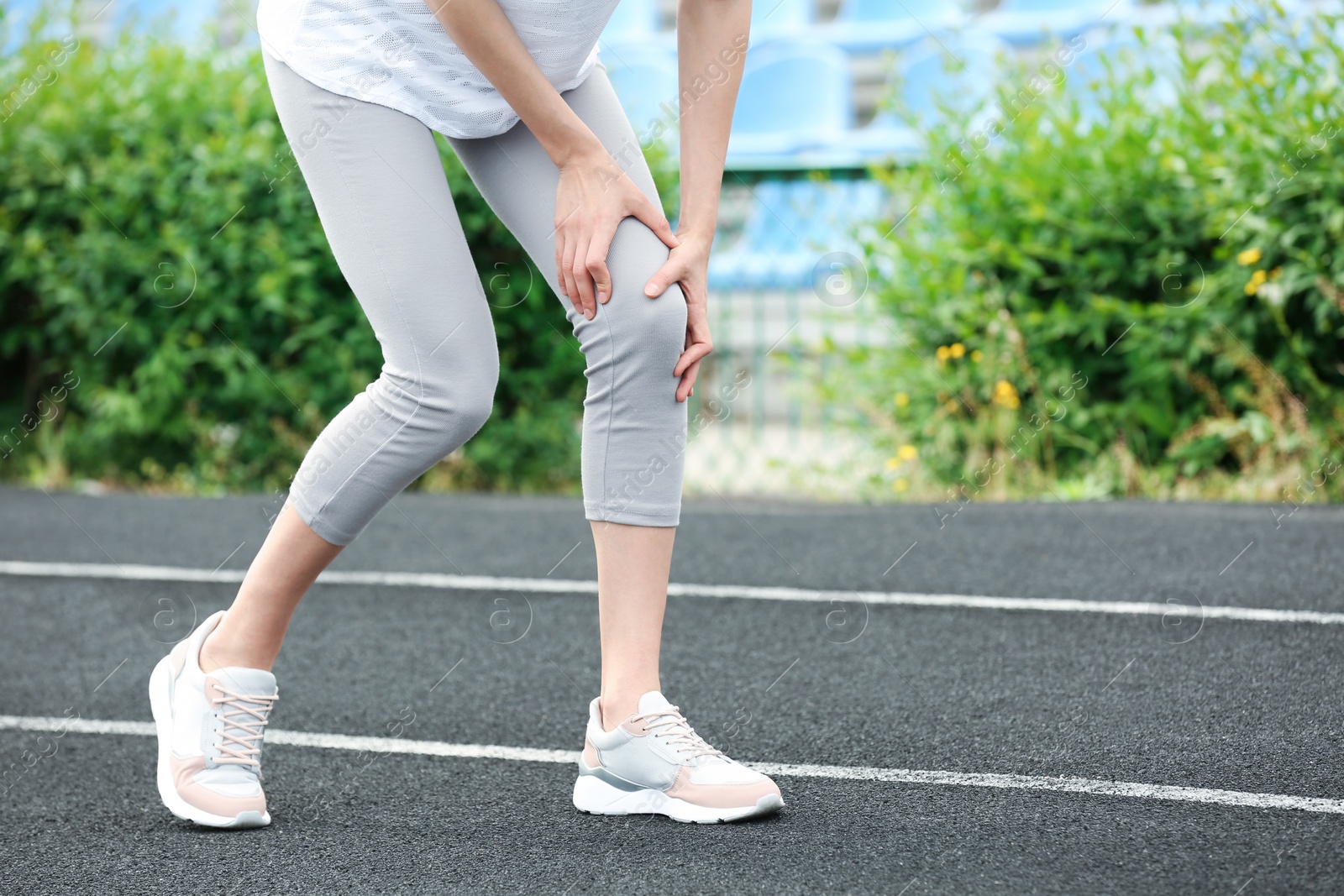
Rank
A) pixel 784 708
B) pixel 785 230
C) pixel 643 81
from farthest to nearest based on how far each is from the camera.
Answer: pixel 643 81
pixel 785 230
pixel 784 708

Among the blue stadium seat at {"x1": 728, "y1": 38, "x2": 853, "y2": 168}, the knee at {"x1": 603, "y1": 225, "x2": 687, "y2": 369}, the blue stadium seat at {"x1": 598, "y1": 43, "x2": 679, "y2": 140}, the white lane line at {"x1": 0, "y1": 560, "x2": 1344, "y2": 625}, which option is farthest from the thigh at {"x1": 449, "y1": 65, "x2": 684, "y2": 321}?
the blue stadium seat at {"x1": 728, "y1": 38, "x2": 853, "y2": 168}

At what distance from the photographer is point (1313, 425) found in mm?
4668

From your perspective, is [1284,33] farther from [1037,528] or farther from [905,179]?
[1037,528]

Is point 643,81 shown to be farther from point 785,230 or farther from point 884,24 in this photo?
point 785,230

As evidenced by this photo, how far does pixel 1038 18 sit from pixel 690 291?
16232 millimetres

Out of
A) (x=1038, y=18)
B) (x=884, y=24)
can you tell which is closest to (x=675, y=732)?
(x=1038, y=18)

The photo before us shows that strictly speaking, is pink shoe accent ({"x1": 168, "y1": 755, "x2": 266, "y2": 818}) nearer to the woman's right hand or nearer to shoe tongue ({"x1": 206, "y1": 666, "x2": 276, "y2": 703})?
shoe tongue ({"x1": 206, "y1": 666, "x2": 276, "y2": 703})

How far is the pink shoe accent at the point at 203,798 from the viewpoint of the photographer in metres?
2.02

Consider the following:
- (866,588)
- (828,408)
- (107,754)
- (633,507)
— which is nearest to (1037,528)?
(866,588)

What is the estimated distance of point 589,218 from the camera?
189 cm

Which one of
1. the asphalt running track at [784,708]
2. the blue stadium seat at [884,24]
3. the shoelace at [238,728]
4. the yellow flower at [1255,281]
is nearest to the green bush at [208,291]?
the asphalt running track at [784,708]

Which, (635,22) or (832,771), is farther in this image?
(635,22)

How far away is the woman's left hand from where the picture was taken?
192cm

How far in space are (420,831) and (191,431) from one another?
4.66 metres
